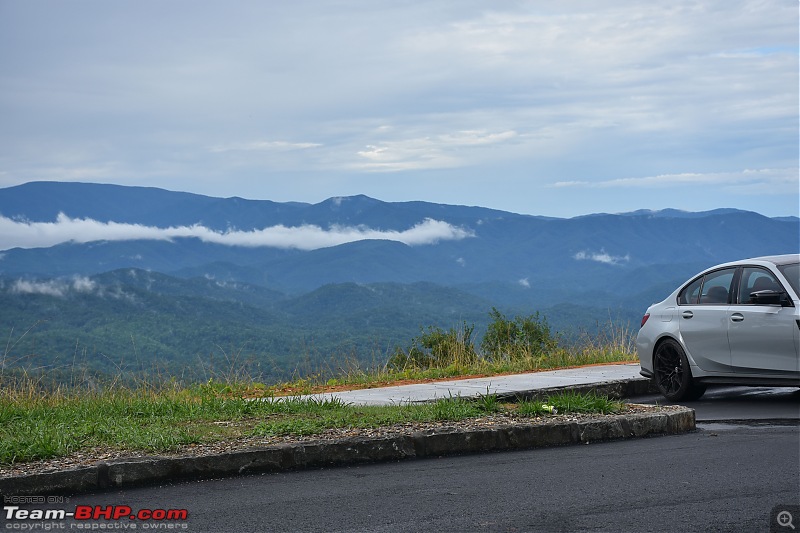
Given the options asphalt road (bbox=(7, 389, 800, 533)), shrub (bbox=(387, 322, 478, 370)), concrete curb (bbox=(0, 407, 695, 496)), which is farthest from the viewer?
shrub (bbox=(387, 322, 478, 370))

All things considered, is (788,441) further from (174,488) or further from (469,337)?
(469,337)

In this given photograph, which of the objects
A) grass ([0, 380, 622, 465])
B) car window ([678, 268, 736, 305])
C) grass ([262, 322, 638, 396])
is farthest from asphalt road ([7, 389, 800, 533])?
grass ([262, 322, 638, 396])

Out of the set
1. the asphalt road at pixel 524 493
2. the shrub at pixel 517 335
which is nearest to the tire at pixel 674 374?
the asphalt road at pixel 524 493

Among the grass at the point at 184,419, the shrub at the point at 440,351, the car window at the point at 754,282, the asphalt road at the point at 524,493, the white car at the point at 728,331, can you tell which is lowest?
the shrub at the point at 440,351

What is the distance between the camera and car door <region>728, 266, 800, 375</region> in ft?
36.0

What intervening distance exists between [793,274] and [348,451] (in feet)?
19.7

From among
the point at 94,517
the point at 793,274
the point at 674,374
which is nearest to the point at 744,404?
the point at 674,374

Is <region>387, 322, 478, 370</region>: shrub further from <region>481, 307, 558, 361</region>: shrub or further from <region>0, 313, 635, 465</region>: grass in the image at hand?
<region>0, 313, 635, 465</region>: grass

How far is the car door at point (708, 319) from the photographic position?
460 inches

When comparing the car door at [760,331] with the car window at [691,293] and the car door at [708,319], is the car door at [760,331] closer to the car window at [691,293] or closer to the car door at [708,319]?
the car door at [708,319]

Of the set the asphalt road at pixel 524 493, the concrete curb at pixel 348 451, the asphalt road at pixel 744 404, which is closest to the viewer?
the asphalt road at pixel 524 493

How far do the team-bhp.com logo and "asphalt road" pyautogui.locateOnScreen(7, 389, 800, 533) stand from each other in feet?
0.17

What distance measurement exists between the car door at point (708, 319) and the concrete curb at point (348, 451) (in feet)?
6.62

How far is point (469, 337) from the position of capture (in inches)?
838
